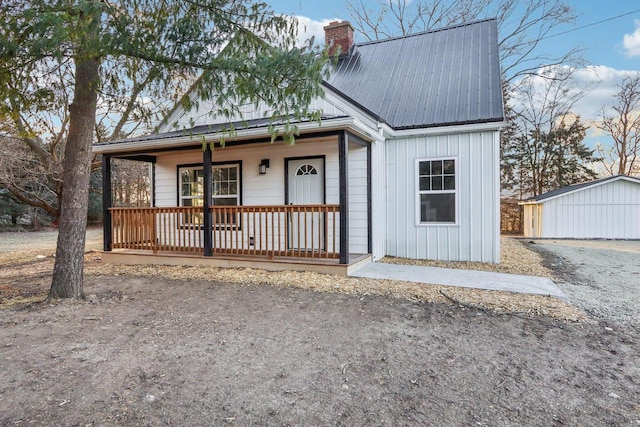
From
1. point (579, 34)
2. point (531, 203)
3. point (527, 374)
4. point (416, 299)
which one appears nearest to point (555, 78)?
point (579, 34)

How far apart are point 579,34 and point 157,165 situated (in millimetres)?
17086

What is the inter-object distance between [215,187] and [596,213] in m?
14.0

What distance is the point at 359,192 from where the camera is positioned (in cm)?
724

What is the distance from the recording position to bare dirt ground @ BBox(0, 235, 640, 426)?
2188mm

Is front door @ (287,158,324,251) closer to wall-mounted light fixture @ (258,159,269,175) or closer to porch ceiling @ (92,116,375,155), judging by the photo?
wall-mounted light fixture @ (258,159,269,175)

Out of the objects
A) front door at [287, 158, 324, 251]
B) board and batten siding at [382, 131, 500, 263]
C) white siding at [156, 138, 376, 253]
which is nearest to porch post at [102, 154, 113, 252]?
white siding at [156, 138, 376, 253]

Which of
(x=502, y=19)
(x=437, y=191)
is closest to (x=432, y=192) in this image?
(x=437, y=191)

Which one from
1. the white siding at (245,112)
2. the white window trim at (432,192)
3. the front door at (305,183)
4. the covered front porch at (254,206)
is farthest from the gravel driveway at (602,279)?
the white siding at (245,112)

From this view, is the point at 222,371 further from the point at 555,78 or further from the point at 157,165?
the point at 555,78

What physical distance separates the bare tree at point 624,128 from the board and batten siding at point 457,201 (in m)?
17.9

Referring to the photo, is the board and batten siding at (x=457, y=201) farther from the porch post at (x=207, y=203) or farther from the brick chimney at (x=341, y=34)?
the brick chimney at (x=341, y=34)

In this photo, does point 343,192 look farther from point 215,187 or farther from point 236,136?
point 215,187

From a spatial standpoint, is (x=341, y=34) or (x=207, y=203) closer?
(x=207, y=203)

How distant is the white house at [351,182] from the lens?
6859 millimetres
